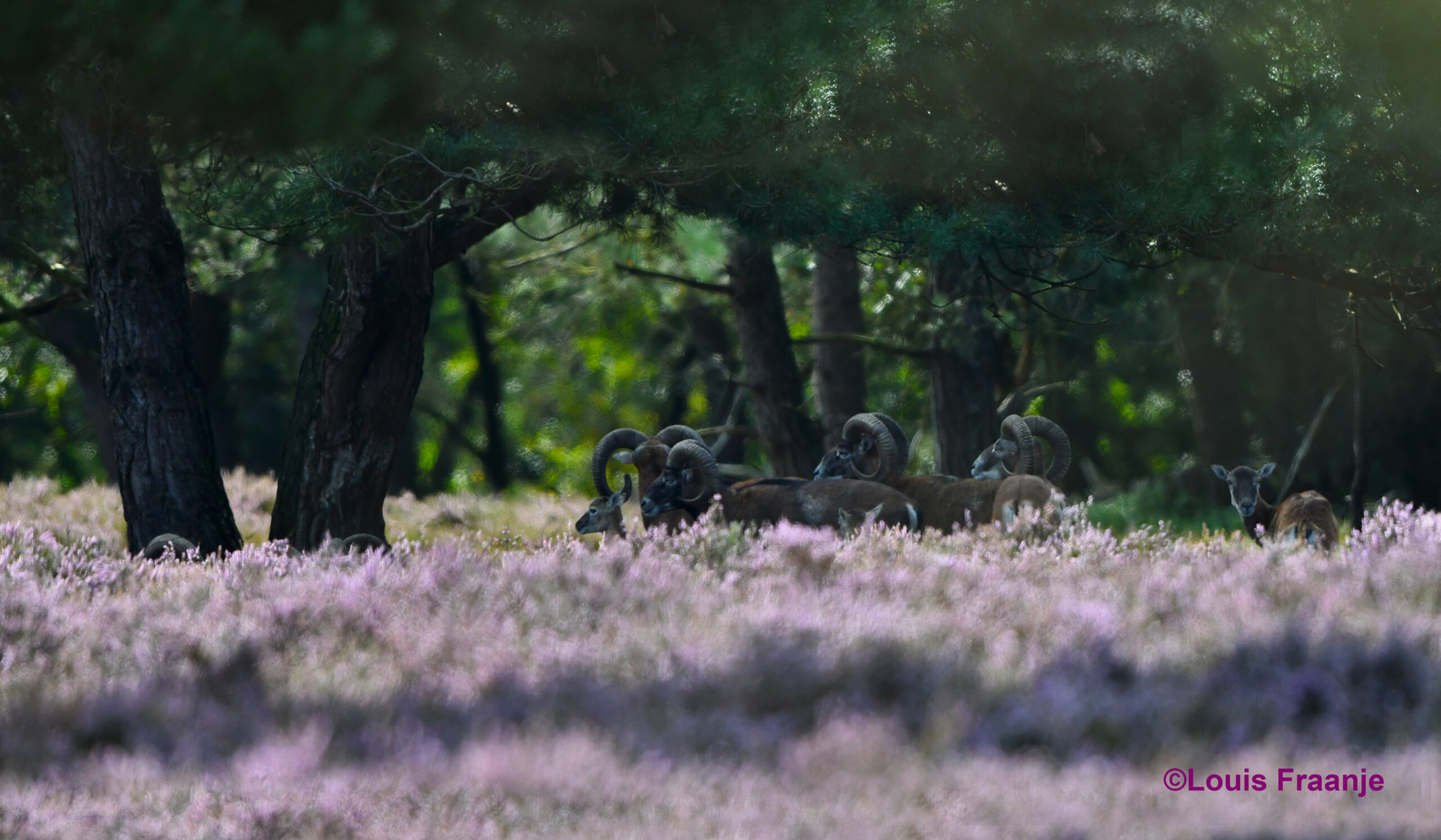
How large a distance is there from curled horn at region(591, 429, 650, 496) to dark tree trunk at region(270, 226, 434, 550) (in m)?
2.12

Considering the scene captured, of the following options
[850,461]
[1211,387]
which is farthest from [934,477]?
[1211,387]

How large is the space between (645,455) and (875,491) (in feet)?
8.32

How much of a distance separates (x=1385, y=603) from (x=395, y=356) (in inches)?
335

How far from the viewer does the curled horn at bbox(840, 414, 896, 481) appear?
44.5 feet

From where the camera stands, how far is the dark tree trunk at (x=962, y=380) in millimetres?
17531

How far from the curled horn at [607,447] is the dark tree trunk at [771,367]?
13.1 ft

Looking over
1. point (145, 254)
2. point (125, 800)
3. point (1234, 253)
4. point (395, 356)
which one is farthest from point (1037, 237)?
point (125, 800)

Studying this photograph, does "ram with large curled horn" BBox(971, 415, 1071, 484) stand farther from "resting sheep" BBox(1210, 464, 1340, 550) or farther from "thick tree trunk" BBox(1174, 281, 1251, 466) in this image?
"thick tree trunk" BBox(1174, 281, 1251, 466)

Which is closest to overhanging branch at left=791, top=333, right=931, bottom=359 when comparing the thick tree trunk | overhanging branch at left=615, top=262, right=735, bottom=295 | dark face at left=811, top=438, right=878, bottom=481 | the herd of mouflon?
overhanging branch at left=615, top=262, right=735, bottom=295

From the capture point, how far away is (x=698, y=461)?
1292 centimetres

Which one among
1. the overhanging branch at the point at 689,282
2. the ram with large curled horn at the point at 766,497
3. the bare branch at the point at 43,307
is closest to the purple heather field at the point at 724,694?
the ram with large curled horn at the point at 766,497

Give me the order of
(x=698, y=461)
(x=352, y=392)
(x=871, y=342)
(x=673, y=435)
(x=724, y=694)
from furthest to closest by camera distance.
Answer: (x=871, y=342), (x=673, y=435), (x=698, y=461), (x=352, y=392), (x=724, y=694)

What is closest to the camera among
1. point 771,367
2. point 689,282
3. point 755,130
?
point 755,130

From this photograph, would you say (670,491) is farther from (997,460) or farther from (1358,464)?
(1358,464)
